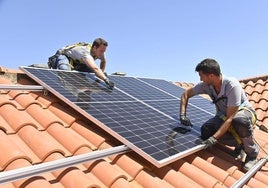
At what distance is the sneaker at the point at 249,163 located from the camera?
449cm

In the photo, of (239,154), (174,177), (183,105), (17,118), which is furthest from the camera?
(183,105)

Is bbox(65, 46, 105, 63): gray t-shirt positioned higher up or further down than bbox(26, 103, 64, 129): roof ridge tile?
higher up

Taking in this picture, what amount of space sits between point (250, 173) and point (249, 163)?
34 centimetres

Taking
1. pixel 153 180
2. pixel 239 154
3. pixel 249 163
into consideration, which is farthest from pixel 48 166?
pixel 239 154

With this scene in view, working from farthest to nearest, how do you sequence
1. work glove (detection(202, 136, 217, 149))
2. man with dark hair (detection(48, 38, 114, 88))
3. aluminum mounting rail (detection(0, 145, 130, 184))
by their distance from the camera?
man with dark hair (detection(48, 38, 114, 88)) → work glove (detection(202, 136, 217, 149)) → aluminum mounting rail (detection(0, 145, 130, 184))

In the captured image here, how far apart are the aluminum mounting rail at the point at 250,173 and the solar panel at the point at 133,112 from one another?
72 centimetres

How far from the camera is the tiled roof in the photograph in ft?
10.1

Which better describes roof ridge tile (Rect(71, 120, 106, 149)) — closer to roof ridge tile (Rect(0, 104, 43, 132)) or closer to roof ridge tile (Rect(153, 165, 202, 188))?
roof ridge tile (Rect(0, 104, 43, 132))

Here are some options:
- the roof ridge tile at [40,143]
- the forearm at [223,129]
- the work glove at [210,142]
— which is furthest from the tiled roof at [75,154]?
the forearm at [223,129]

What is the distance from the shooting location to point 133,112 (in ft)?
16.0

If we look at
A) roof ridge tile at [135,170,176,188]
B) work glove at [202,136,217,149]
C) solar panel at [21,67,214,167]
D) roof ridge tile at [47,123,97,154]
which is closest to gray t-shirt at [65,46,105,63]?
solar panel at [21,67,214,167]

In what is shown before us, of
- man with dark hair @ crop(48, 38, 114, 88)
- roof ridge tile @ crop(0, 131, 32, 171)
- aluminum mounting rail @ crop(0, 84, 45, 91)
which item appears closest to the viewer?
roof ridge tile @ crop(0, 131, 32, 171)

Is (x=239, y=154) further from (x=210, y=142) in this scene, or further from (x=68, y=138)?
(x=68, y=138)

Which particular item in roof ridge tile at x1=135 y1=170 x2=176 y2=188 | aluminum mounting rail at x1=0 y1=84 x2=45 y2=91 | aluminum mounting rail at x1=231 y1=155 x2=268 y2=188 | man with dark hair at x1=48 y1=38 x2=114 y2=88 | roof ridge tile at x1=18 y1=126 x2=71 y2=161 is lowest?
aluminum mounting rail at x1=231 y1=155 x2=268 y2=188
